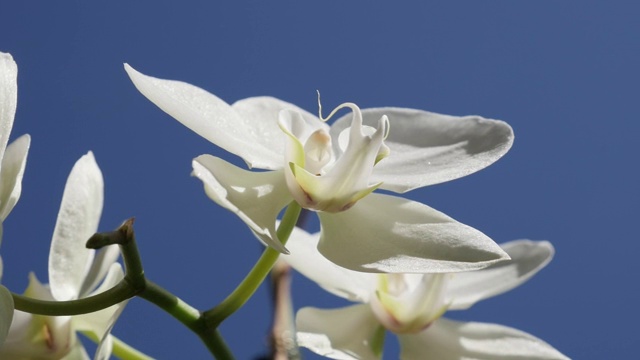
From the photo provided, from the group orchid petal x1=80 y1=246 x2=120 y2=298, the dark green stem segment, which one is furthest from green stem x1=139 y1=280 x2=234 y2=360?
orchid petal x1=80 y1=246 x2=120 y2=298

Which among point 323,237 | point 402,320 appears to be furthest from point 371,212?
point 402,320

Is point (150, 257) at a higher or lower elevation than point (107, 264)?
lower

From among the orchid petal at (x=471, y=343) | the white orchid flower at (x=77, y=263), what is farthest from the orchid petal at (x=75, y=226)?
the orchid petal at (x=471, y=343)

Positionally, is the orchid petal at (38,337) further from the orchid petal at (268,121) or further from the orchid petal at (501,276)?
the orchid petal at (501,276)

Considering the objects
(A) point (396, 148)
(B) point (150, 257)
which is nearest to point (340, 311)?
(A) point (396, 148)

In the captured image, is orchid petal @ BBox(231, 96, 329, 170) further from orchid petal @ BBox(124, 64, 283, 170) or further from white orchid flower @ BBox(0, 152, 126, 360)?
white orchid flower @ BBox(0, 152, 126, 360)

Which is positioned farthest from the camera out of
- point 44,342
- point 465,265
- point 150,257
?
point 150,257

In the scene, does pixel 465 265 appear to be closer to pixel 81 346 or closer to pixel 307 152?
pixel 307 152

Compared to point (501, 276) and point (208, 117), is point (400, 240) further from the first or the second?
point (501, 276)
